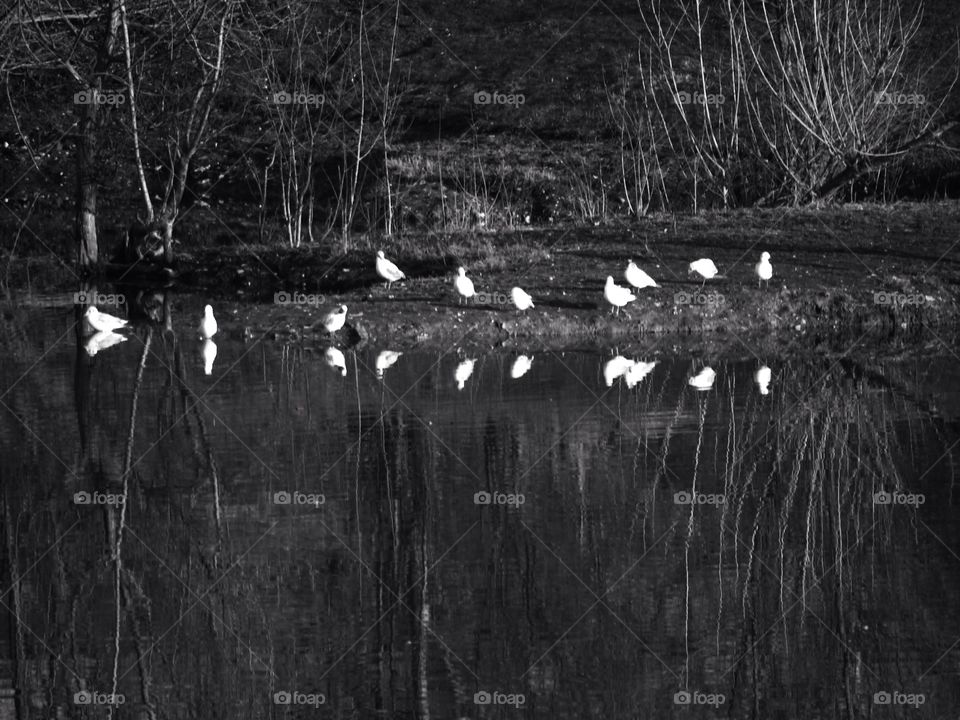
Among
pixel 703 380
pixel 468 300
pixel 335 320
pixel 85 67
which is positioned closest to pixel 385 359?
pixel 335 320

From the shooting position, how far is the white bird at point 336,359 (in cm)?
1847

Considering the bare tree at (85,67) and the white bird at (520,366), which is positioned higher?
the bare tree at (85,67)

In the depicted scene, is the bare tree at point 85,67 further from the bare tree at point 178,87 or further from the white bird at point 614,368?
the white bird at point 614,368

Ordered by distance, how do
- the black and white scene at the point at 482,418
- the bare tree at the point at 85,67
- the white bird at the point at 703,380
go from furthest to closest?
the bare tree at the point at 85,67 → the white bird at the point at 703,380 → the black and white scene at the point at 482,418

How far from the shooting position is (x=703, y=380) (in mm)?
17484

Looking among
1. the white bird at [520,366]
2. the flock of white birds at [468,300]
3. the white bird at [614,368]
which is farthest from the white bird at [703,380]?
the white bird at [520,366]

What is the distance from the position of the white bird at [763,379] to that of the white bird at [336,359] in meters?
4.71

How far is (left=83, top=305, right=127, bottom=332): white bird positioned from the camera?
70.9 ft

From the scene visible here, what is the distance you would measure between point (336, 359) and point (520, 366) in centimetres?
232

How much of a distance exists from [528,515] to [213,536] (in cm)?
231

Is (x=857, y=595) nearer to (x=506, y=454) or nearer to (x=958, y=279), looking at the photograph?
(x=506, y=454)

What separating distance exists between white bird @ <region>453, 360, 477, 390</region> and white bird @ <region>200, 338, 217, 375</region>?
293 cm

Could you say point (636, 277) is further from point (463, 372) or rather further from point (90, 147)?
point (90, 147)

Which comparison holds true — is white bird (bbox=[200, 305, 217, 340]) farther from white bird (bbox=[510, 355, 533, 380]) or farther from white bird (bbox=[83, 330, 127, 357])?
white bird (bbox=[510, 355, 533, 380])
